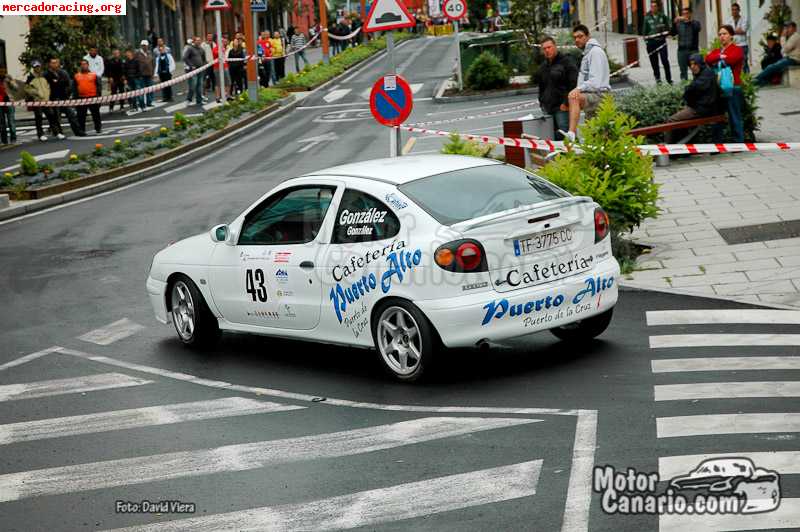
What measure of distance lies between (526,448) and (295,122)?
90.9 ft

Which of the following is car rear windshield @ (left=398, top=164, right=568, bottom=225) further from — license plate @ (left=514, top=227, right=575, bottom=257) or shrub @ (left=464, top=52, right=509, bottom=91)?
shrub @ (left=464, top=52, right=509, bottom=91)


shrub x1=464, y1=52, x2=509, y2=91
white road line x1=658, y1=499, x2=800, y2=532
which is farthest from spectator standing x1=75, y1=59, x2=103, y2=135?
white road line x1=658, y1=499, x2=800, y2=532

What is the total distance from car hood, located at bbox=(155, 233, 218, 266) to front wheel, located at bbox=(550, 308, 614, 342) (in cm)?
295

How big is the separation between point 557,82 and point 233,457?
1308 cm

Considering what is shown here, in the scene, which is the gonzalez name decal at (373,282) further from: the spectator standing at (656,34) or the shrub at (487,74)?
the shrub at (487,74)

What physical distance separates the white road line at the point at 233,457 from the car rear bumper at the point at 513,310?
0.87 meters

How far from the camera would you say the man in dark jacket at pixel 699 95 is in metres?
19.7

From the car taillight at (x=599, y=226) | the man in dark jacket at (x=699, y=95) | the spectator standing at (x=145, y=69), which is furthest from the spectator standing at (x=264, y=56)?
the car taillight at (x=599, y=226)

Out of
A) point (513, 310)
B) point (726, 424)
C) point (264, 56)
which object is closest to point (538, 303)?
point (513, 310)

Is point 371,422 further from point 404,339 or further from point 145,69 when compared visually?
point 145,69

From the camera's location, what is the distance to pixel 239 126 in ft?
108

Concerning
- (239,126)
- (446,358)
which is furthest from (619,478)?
(239,126)

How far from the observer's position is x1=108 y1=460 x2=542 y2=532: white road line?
249 inches

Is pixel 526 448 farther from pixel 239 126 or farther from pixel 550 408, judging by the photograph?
pixel 239 126
